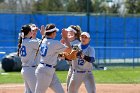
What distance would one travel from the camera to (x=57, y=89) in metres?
9.02

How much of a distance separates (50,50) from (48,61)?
220 mm

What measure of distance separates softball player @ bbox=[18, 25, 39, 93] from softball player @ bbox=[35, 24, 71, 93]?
514 mm

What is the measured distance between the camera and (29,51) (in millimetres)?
9641

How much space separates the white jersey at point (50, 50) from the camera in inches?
355

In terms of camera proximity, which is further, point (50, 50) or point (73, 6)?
point (73, 6)

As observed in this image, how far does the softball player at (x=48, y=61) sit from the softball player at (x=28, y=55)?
1.69 ft

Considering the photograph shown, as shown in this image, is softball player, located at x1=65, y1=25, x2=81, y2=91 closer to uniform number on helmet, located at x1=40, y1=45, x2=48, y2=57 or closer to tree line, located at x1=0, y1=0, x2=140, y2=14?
uniform number on helmet, located at x1=40, y1=45, x2=48, y2=57

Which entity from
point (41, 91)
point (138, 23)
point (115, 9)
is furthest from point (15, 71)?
point (115, 9)

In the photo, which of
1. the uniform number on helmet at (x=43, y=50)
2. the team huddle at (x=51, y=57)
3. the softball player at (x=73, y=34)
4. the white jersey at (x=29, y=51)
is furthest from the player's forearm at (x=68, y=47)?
the softball player at (x=73, y=34)

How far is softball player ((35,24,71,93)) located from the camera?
9.01 metres

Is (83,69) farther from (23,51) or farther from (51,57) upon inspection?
(23,51)

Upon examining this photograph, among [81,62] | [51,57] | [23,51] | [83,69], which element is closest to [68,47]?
[51,57]

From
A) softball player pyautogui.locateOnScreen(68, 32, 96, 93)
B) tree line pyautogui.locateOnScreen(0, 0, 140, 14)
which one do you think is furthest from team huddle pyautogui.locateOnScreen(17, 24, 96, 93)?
tree line pyautogui.locateOnScreen(0, 0, 140, 14)

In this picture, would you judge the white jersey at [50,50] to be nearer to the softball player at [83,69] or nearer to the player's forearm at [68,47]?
the player's forearm at [68,47]
